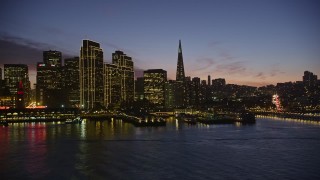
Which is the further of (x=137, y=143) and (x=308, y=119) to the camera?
(x=308, y=119)

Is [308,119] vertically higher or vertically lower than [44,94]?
lower

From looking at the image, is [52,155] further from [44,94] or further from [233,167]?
[44,94]

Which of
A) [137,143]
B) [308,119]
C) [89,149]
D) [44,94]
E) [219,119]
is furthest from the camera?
[44,94]

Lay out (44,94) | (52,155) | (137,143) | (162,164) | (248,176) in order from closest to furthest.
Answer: (248,176)
(162,164)
(52,155)
(137,143)
(44,94)

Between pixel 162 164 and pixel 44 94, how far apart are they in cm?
17059

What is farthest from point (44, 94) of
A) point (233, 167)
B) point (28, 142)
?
point (233, 167)

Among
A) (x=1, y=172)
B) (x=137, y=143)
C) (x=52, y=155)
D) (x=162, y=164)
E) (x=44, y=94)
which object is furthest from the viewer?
(x=44, y=94)

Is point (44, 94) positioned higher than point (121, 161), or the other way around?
point (44, 94)

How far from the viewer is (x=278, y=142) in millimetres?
57656

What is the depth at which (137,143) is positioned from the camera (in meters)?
56.5

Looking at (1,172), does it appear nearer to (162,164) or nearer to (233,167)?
(162,164)

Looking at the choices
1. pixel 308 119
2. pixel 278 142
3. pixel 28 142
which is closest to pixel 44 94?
pixel 308 119

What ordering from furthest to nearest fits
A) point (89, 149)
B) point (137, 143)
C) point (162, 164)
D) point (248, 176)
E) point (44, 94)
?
point (44, 94) < point (137, 143) < point (89, 149) < point (162, 164) < point (248, 176)

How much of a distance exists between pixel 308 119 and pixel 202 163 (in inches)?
3677
